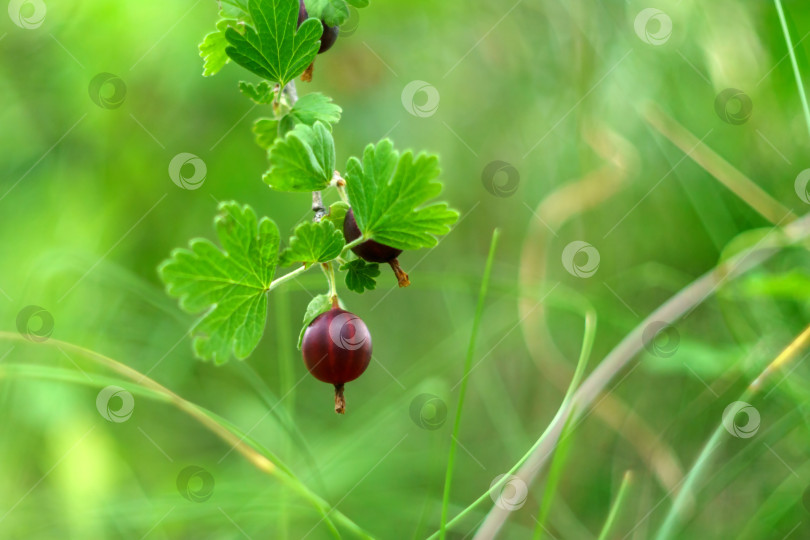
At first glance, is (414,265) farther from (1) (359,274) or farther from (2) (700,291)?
(1) (359,274)

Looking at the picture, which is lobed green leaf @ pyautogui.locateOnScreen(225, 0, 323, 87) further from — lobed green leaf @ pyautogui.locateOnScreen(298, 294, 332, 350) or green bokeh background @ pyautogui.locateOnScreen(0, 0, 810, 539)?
green bokeh background @ pyautogui.locateOnScreen(0, 0, 810, 539)

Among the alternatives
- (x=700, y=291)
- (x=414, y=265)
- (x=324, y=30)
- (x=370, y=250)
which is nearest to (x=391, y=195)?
(x=370, y=250)

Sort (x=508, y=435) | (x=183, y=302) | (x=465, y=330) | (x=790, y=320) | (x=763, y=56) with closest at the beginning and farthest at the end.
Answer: (x=183, y=302), (x=790, y=320), (x=763, y=56), (x=508, y=435), (x=465, y=330)

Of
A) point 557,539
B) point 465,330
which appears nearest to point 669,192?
point 465,330

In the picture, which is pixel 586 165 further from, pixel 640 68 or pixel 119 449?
pixel 119 449

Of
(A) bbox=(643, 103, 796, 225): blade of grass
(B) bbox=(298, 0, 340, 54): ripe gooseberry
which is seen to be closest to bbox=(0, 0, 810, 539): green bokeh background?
(A) bbox=(643, 103, 796, 225): blade of grass

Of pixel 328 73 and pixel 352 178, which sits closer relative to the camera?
pixel 352 178

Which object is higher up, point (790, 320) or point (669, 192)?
point (669, 192)
